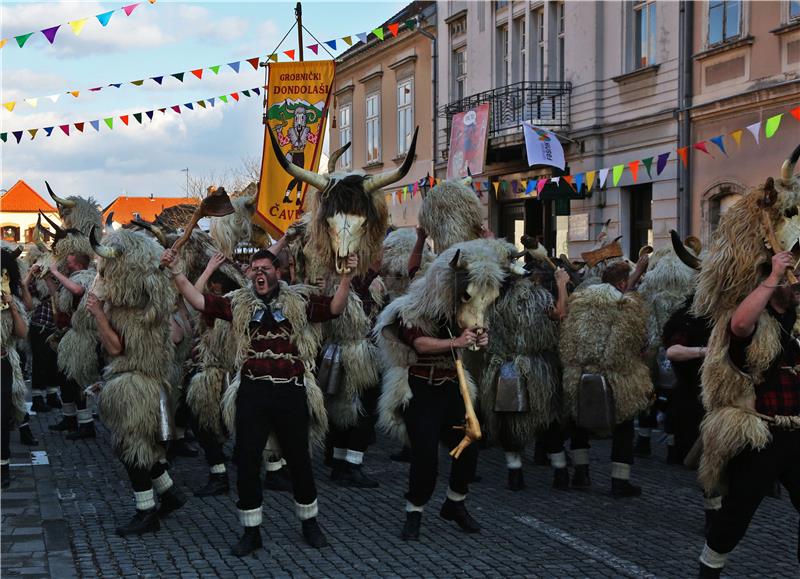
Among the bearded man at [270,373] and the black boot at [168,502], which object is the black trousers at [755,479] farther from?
the black boot at [168,502]

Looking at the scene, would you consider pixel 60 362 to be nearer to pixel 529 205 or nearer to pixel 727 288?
pixel 727 288

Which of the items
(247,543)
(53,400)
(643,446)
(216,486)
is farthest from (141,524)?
(53,400)

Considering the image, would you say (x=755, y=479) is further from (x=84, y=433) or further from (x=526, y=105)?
(x=526, y=105)

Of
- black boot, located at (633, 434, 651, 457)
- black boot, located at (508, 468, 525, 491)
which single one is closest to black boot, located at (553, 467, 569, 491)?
black boot, located at (508, 468, 525, 491)

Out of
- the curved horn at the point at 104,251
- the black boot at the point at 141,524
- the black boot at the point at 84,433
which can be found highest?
the curved horn at the point at 104,251

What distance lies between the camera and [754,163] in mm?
16578

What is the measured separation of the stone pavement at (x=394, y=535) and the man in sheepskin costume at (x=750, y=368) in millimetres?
953

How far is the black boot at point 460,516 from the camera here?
6.84m

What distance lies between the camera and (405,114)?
31359 millimetres

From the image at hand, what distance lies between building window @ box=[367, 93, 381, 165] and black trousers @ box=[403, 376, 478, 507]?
2726 centimetres

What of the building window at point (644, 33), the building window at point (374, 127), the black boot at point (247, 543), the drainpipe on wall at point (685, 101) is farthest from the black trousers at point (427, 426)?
the building window at point (374, 127)

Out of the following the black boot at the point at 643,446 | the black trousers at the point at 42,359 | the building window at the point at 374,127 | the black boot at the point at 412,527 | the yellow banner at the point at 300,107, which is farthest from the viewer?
the building window at the point at 374,127

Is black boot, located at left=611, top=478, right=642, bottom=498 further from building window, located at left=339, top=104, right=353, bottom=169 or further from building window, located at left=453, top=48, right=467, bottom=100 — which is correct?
building window, located at left=339, top=104, right=353, bottom=169

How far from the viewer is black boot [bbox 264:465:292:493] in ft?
26.8
